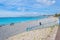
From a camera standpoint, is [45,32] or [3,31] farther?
[45,32]

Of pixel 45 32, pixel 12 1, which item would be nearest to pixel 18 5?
pixel 12 1

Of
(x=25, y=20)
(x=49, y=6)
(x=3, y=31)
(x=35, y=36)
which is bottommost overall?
(x=35, y=36)

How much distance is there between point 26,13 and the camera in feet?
4.85

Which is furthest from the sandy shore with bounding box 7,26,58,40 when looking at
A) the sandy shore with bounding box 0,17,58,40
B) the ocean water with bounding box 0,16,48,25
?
the ocean water with bounding box 0,16,48,25

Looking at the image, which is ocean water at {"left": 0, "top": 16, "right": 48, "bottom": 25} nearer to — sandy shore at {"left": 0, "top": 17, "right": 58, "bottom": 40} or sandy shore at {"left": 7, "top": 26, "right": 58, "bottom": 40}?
sandy shore at {"left": 0, "top": 17, "right": 58, "bottom": 40}

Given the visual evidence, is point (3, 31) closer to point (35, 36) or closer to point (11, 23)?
point (11, 23)

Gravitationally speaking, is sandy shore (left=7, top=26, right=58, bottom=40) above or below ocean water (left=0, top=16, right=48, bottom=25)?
below

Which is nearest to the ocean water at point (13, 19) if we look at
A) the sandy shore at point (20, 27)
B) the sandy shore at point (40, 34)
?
the sandy shore at point (20, 27)

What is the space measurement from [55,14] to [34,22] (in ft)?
1.01

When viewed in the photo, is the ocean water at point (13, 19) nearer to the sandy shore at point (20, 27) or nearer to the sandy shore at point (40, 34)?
the sandy shore at point (20, 27)

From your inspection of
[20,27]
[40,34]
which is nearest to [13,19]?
[20,27]

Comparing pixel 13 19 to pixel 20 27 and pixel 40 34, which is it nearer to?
pixel 20 27

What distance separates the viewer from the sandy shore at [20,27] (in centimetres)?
139

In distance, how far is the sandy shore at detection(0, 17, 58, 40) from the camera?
1.39 meters
